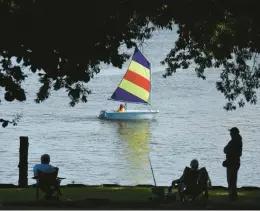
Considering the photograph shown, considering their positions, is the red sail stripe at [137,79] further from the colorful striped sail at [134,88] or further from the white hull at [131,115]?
the white hull at [131,115]

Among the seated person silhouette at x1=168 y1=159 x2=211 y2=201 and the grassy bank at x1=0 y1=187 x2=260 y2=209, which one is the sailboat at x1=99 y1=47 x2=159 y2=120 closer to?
the grassy bank at x1=0 y1=187 x2=260 y2=209

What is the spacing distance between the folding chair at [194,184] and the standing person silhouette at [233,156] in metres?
0.54

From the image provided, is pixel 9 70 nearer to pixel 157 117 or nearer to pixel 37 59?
pixel 37 59

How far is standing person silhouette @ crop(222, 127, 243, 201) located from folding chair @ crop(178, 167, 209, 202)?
54 cm

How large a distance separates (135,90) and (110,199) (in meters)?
51.9

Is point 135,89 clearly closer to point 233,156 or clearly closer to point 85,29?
point 85,29

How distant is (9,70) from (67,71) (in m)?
1.38

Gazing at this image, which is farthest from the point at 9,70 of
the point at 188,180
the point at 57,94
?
the point at 57,94

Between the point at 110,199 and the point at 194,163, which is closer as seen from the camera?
the point at 194,163

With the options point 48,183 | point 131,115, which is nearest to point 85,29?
point 48,183

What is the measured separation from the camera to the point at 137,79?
66.8 metres

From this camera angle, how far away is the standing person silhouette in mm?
15250

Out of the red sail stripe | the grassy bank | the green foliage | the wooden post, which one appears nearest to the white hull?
the red sail stripe

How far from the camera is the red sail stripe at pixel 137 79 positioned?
66.2 m
